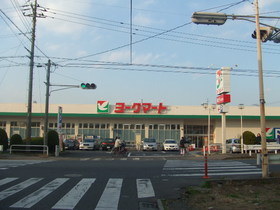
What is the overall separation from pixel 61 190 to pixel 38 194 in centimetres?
90

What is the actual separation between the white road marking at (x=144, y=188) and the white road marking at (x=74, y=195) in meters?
1.69

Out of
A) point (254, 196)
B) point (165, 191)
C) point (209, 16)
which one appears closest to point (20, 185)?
point (165, 191)

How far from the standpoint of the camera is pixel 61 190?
1047cm

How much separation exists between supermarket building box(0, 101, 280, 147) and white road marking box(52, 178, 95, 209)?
3835cm

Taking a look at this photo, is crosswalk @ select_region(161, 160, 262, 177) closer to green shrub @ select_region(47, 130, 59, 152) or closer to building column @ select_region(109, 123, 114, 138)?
green shrub @ select_region(47, 130, 59, 152)

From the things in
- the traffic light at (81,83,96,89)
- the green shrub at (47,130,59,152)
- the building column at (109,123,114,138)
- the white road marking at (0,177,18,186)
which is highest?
the traffic light at (81,83,96,89)

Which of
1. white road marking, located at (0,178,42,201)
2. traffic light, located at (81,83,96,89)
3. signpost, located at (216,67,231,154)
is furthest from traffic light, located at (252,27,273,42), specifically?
traffic light, located at (81,83,96,89)

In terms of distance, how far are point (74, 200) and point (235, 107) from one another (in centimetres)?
4571

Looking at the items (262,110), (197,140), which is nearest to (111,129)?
(197,140)

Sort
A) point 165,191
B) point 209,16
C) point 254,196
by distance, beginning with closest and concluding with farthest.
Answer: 1. point 254,196
2. point 165,191
3. point 209,16

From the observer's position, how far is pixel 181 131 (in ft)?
172

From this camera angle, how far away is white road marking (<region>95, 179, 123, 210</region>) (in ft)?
27.1

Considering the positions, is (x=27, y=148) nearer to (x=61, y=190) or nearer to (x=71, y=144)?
(x=71, y=144)

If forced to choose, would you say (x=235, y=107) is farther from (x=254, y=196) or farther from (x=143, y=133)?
(x=254, y=196)
